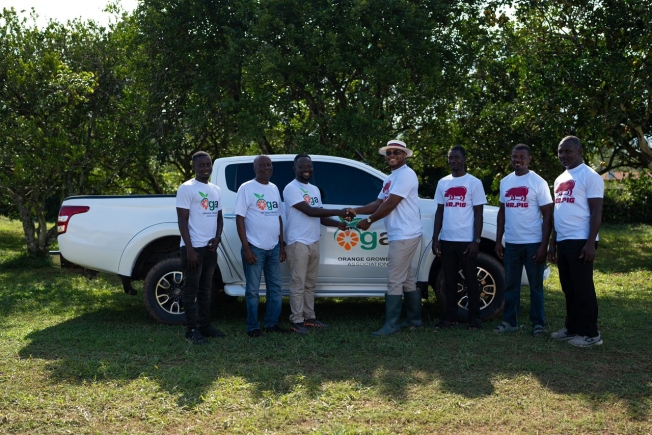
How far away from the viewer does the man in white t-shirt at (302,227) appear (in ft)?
23.1

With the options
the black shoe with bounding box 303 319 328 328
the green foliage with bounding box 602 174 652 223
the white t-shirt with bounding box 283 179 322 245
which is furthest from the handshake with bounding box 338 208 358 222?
the green foliage with bounding box 602 174 652 223

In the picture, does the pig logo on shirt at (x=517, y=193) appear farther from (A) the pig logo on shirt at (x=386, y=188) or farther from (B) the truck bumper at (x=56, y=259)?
(B) the truck bumper at (x=56, y=259)

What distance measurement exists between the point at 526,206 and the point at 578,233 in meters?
0.66

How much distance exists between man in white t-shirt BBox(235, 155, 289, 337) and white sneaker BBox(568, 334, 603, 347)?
276 cm

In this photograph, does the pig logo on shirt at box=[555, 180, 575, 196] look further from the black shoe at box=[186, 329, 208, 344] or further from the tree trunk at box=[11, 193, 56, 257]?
the tree trunk at box=[11, 193, 56, 257]

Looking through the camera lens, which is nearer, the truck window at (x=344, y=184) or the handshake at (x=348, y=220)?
the handshake at (x=348, y=220)

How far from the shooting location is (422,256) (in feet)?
25.0

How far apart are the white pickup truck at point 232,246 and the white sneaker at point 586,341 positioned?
1.16 m

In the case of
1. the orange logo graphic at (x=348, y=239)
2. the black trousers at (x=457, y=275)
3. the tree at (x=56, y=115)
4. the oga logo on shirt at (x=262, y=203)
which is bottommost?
the black trousers at (x=457, y=275)

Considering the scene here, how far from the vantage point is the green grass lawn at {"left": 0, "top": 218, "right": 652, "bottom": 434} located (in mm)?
4570

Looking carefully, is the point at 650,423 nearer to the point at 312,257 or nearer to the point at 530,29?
the point at 312,257

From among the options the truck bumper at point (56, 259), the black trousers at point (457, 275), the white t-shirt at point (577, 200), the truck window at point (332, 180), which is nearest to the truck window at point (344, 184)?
the truck window at point (332, 180)

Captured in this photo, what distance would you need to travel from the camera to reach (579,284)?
6.45m

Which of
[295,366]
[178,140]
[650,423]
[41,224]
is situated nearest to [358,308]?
[295,366]
